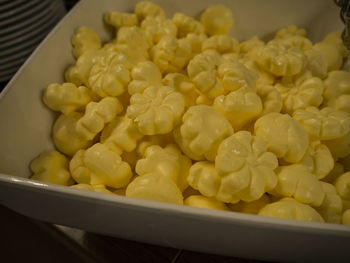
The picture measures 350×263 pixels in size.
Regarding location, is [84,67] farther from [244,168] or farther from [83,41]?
[244,168]

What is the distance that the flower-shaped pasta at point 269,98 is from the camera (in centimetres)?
57

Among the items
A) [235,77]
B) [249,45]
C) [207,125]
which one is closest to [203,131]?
[207,125]

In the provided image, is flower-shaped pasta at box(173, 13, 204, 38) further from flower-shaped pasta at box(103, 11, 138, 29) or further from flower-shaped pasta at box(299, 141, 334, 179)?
flower-shaped pasta at box(299, 141, 334, 179)

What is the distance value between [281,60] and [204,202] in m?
0.29

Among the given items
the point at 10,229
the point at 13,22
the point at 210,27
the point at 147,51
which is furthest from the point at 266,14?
the point at 10,229

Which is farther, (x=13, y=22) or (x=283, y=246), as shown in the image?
(x=13, y=22)

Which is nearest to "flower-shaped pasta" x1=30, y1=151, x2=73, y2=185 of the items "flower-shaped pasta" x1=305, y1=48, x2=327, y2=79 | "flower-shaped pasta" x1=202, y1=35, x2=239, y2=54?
"flower-shaped pasta" x1=202, y1=35, x2=239, y2=54

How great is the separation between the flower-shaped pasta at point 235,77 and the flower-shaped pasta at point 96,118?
0.60ft

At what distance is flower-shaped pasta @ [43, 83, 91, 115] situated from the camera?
0.59 m

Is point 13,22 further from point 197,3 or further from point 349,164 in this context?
point 349,164

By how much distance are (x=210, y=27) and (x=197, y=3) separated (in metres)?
0.07

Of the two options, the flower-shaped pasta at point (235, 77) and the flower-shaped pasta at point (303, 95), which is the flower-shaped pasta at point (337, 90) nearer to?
the flower-shaped pasta at point (303, 95)

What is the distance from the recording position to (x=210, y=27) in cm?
78

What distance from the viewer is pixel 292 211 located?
0.44 m
